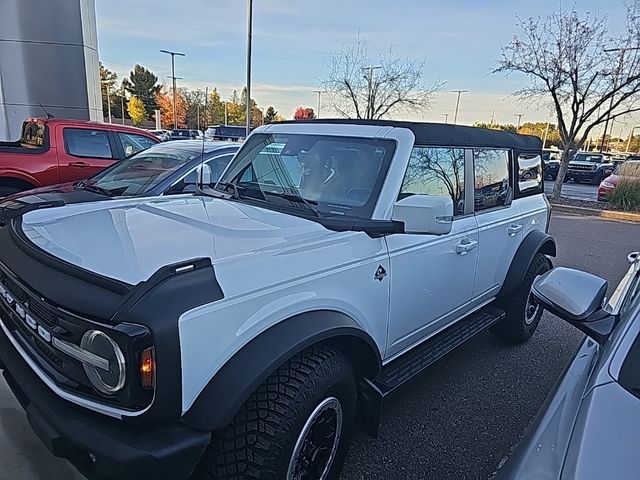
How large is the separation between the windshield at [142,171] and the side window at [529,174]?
140 inches

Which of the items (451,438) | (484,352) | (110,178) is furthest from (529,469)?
Answer: (110,178)

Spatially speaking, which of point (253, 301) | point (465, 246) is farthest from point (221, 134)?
point (253, 301)

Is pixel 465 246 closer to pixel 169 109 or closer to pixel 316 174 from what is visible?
pixel 316 174

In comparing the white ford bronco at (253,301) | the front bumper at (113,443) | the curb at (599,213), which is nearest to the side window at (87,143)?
the white ford bronco at (253,301)

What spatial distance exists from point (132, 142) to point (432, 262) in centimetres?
661

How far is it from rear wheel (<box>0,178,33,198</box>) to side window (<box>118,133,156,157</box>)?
155 centimetres

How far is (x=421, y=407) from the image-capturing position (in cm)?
312

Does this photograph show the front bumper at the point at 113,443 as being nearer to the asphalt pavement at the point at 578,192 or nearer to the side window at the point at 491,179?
the side window at the point at 491,179

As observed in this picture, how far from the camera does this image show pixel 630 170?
14398 mm

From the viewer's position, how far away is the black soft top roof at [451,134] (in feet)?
9.51

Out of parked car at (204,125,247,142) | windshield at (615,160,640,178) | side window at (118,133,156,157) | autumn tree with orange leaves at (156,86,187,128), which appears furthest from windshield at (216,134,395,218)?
autumn tree with orange leaves at (156,86,187,128)

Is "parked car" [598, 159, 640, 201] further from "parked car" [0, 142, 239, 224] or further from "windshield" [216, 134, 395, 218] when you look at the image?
"windshield" [216, 134, 395, 218]

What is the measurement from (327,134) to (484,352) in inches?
96.2

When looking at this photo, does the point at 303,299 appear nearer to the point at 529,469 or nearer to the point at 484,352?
the point at 529,469
